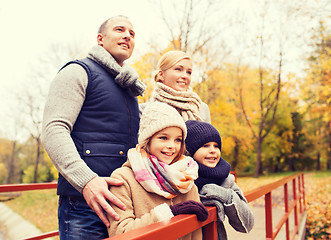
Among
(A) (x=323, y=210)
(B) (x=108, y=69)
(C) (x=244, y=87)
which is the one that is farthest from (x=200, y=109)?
(C) (x=244, y=87)

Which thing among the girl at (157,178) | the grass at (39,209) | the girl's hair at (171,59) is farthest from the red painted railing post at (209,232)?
the grass at (39,209)

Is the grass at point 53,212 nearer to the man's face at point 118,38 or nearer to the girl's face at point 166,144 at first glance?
the girl's face at point 166,144

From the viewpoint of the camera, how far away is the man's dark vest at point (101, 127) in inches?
68.6

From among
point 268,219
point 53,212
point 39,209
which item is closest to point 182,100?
point 268,219

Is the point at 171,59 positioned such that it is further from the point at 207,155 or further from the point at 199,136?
the point at 207,155

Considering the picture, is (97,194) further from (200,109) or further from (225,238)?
(200,109)

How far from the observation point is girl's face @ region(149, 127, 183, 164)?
5.35 feet

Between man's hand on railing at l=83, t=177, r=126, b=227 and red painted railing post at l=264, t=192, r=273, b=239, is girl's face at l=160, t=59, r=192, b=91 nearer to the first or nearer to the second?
man's hand on railing at l=83, t=177, r=126, b=227

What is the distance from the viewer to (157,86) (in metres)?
2.48

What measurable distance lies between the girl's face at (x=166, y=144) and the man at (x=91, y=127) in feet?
1.01

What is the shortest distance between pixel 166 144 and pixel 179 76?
92 centimetres

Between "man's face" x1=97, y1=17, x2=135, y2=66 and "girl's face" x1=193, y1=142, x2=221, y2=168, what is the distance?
2.82 feet

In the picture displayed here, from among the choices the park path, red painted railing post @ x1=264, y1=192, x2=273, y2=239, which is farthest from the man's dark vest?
the park path

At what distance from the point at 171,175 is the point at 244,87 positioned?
21.9 meters
